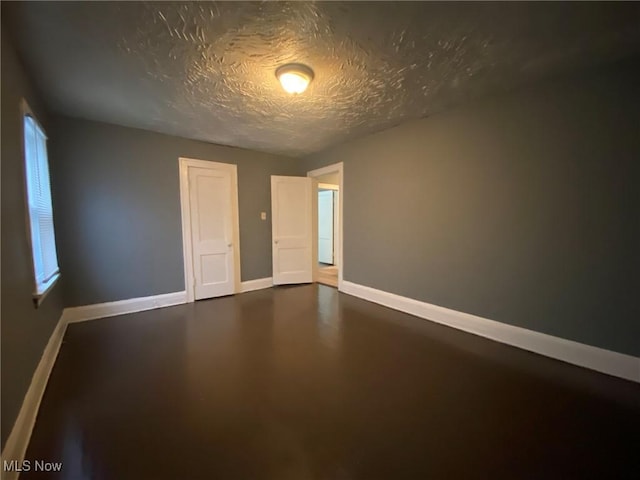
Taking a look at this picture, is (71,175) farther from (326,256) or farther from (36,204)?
(326,256)

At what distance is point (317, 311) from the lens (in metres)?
3.81

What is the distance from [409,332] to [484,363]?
2.63ft

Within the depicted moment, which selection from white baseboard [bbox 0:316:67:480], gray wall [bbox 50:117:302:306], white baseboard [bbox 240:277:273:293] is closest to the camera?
white baseboard [bbox 0:316:67:480]

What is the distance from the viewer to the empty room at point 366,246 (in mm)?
1588

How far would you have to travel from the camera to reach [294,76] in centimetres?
226

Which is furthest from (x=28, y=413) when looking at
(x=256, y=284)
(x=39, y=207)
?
(x=256, y=284)

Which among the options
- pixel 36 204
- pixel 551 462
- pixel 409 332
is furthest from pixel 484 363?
pixel 36 204

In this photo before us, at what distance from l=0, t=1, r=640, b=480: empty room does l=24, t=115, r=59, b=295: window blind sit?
0.15ft

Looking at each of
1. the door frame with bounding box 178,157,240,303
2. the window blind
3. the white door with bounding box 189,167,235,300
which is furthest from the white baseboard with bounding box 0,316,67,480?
the white door with bounding box 189,167,235,300

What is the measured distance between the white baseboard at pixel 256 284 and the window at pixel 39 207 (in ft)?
7.94

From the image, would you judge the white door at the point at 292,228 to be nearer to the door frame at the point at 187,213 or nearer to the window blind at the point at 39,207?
the door frame at the point at 187,213

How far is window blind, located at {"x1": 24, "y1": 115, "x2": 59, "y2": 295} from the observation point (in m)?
2.23

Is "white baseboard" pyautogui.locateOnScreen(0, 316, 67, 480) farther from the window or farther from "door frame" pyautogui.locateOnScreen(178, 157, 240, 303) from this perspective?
"door frame" pyautogui.locateOnScreen(178, 157, 240, 303)

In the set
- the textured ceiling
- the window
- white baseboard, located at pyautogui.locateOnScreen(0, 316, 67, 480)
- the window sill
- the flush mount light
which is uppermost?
the textured ceiling
